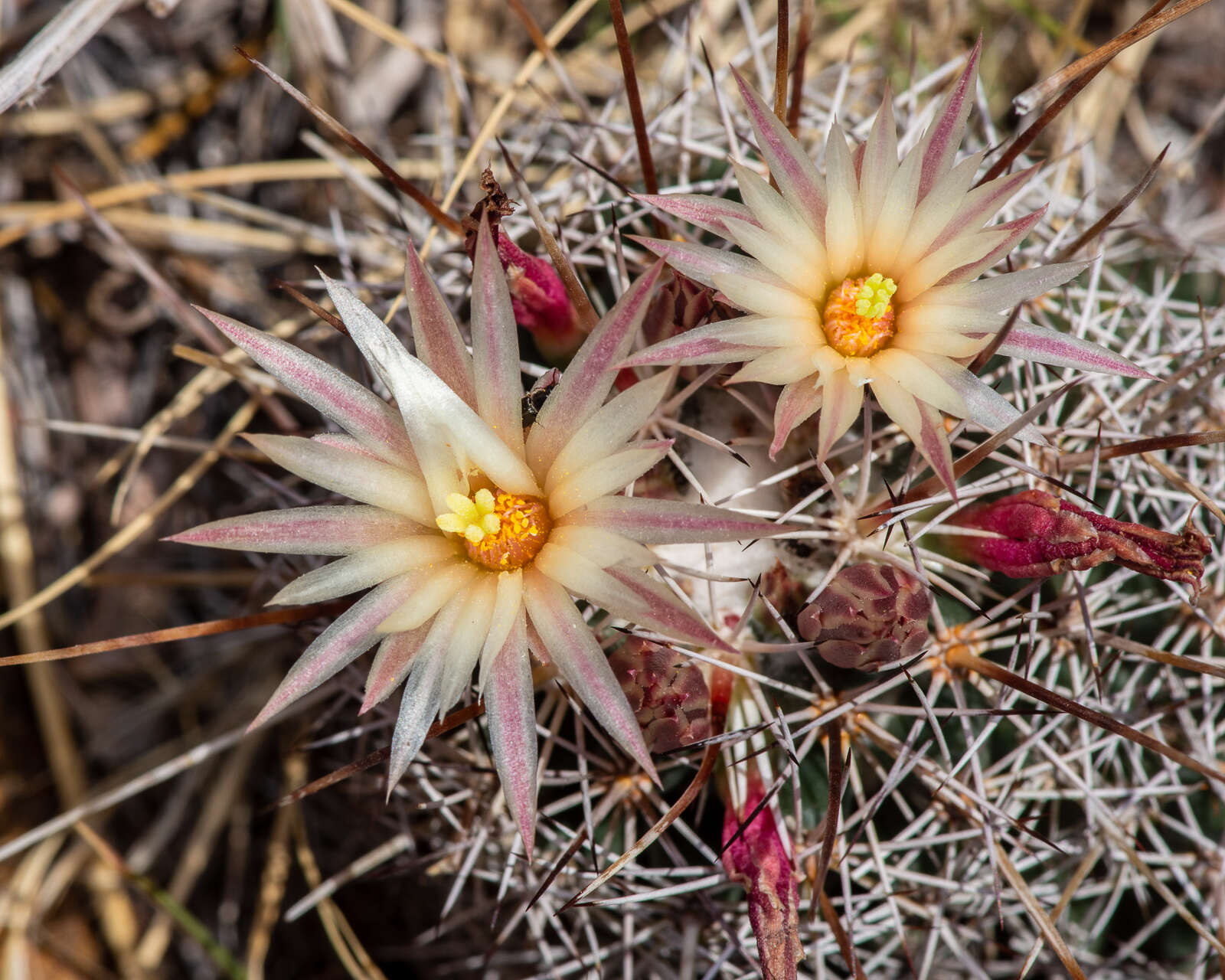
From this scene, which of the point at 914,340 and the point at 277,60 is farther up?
the point at 277,60

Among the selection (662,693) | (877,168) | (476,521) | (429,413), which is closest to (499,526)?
(476,521)

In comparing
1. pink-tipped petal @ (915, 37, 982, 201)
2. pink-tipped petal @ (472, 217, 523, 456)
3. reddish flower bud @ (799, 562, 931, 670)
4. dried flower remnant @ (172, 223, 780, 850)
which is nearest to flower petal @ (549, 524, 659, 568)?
dried flower remnant @ (172, 223, 780, 850)

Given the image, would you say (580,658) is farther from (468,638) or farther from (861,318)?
(861,318)

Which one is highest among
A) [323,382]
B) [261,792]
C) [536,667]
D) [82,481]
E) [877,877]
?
[82,481]

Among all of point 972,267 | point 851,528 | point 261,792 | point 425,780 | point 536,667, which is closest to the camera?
point 972,267

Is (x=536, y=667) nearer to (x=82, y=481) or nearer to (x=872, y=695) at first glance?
(x=872, y=695)

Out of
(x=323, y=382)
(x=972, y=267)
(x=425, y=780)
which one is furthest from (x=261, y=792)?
(x=972, y=267)
